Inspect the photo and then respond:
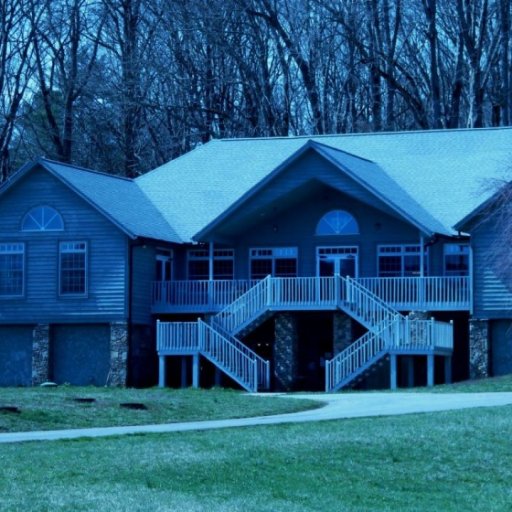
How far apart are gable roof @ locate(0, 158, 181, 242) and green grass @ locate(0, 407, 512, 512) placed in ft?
73.8

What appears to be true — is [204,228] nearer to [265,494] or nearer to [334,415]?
[334,415]

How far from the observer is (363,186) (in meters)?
45.8

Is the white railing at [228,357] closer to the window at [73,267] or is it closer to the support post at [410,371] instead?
the window at [73,267]

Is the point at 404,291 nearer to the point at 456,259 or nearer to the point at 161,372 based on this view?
the point at 456,259

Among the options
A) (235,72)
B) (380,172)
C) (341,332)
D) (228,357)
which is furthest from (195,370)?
(235,72)

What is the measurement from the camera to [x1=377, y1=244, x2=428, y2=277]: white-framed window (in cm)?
4719

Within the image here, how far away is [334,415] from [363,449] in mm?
8572

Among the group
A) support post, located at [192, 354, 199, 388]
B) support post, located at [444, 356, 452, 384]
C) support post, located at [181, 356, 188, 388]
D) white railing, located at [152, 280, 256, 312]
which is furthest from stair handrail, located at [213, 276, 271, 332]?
support post, located at [444, 356, 452, 384]

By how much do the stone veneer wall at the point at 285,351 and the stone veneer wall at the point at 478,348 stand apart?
548 cm

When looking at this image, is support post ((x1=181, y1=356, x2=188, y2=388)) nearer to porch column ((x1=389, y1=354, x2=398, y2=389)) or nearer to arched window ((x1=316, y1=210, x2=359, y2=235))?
arched window ((x1=316, y1=210, x2=359, y2=235))

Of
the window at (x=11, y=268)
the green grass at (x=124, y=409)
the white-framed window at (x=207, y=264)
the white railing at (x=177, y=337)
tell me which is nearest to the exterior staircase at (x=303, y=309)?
the white railing at (x=177, y=337)

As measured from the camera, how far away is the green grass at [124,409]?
28.8 metres

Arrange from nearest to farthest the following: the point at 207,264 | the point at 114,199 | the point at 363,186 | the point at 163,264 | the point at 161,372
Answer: the point at 363,186 → the point at 161,372 → the point at 114,199 → the point at 163,264 → the point at 207,264

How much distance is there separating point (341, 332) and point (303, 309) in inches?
53.6
